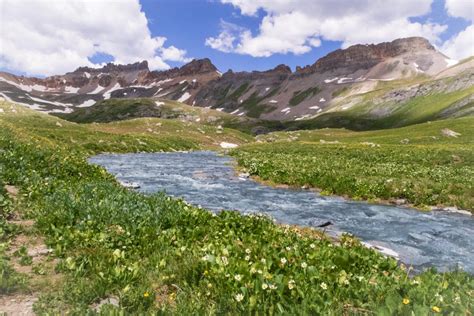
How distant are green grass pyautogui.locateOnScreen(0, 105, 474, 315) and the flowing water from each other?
2.69 metres

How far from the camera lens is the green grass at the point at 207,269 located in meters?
6.59

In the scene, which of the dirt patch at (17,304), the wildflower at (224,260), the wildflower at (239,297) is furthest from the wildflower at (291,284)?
the dirt patch at (17,304)

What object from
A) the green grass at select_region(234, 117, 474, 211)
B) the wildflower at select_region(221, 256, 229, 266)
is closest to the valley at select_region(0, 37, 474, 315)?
the wildflower at select_region(221, 256, 229, 266)

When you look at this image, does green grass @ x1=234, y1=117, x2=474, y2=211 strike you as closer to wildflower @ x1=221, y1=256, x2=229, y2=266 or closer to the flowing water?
the flowing water

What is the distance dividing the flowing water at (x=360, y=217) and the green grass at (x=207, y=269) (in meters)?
2.69

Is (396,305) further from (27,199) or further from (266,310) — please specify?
(27,199)

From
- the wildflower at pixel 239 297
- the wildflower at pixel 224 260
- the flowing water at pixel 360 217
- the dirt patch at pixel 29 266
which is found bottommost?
the flowing water at pixel 360 217

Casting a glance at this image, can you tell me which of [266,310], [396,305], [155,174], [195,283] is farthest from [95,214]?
[155,174]

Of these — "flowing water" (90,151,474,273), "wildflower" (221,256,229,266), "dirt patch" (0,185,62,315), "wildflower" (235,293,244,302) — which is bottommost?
"flowing water" (90,151,474,273)

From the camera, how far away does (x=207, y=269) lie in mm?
7973

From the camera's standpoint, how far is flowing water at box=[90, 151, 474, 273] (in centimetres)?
1351

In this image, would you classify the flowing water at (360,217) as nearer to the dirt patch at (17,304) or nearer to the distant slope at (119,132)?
the dirt patch at (17,304)

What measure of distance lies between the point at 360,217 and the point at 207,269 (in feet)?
42.1

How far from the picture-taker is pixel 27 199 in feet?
44.8
